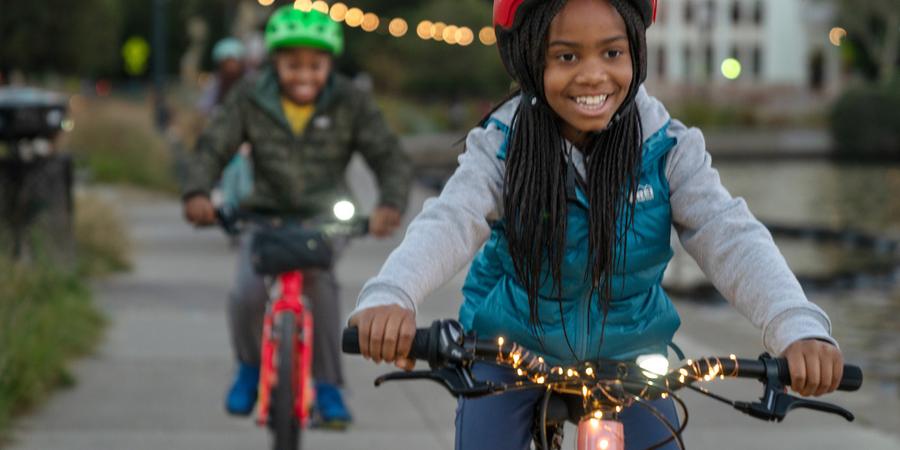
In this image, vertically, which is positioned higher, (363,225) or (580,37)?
(580,37)

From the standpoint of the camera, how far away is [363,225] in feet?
21.7

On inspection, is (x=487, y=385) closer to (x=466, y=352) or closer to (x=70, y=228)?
(x=466, y=352)

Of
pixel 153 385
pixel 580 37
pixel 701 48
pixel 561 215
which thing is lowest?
pixel 701 48

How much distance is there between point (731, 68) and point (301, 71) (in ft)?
283

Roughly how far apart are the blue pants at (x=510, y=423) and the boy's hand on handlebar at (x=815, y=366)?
528 mm

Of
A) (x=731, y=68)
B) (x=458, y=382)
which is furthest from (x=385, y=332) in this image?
(x=731, y=68)

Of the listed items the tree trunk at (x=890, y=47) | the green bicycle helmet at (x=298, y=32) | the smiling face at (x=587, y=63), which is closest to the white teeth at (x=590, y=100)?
the smiling face at (x=587, y=63)

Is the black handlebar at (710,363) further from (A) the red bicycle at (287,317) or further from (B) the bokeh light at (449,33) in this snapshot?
(B) the bokeh light at (449,33)

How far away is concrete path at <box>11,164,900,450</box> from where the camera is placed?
24.2 ft

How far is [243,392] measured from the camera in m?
6.70

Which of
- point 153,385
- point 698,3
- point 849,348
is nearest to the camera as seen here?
point 153,385

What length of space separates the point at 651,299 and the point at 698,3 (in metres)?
91.1

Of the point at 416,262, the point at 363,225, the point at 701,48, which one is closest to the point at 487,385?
the point at 416,262

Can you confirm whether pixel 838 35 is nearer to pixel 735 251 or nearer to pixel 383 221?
pixel 383 221
